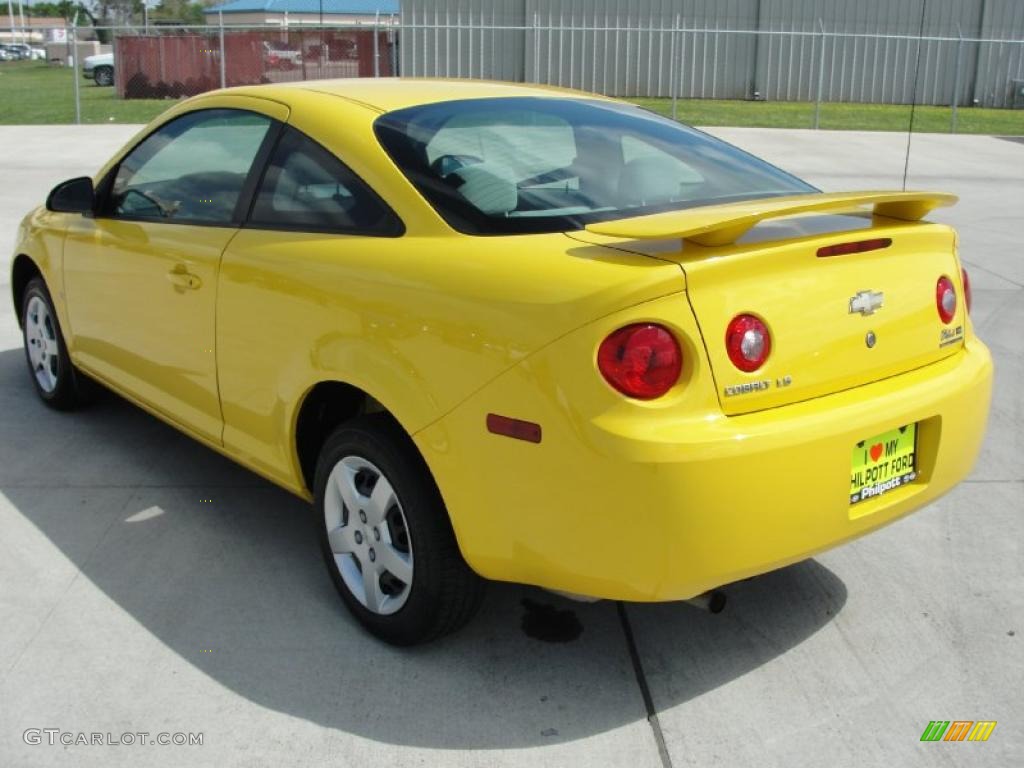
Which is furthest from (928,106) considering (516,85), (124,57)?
(516,85)

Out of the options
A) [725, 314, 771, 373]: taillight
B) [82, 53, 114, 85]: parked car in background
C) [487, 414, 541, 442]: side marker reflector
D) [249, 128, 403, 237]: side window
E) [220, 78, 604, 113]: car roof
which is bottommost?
[487, 414, 541, 442]: side marker reflector

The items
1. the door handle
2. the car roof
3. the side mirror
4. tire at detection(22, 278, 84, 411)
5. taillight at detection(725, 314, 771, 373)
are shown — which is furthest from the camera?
tire at detection(22, 278, 84, 411)

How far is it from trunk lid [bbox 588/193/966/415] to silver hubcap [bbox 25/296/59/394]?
10.9 feet

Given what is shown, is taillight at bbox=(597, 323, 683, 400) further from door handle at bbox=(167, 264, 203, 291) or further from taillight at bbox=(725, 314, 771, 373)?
door handle at bbox=(167, 264, 203, 291)

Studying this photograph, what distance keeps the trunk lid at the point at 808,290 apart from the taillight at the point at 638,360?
113 mm

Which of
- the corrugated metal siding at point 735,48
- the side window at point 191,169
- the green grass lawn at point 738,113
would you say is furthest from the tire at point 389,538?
the corrugated metal siding at point 735,48

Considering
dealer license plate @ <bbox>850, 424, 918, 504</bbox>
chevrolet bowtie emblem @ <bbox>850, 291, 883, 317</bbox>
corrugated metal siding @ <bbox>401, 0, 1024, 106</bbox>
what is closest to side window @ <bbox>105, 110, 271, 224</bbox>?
chevrolet bowtie emblem @ <bbox>850, 291, 883, 317</bbox>

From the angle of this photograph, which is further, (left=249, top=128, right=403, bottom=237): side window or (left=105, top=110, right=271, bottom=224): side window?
(left=105, top=110, right=271, bottom=224): side window

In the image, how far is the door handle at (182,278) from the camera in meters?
3.86

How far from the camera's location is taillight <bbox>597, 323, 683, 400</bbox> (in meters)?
2.63

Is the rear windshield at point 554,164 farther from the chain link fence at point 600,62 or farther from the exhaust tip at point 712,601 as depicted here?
the chain link fence at point 600,62

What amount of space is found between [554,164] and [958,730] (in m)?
1.98

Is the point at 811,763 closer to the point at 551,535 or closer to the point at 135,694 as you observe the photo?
the point at 551,535

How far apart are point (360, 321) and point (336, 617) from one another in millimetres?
995
